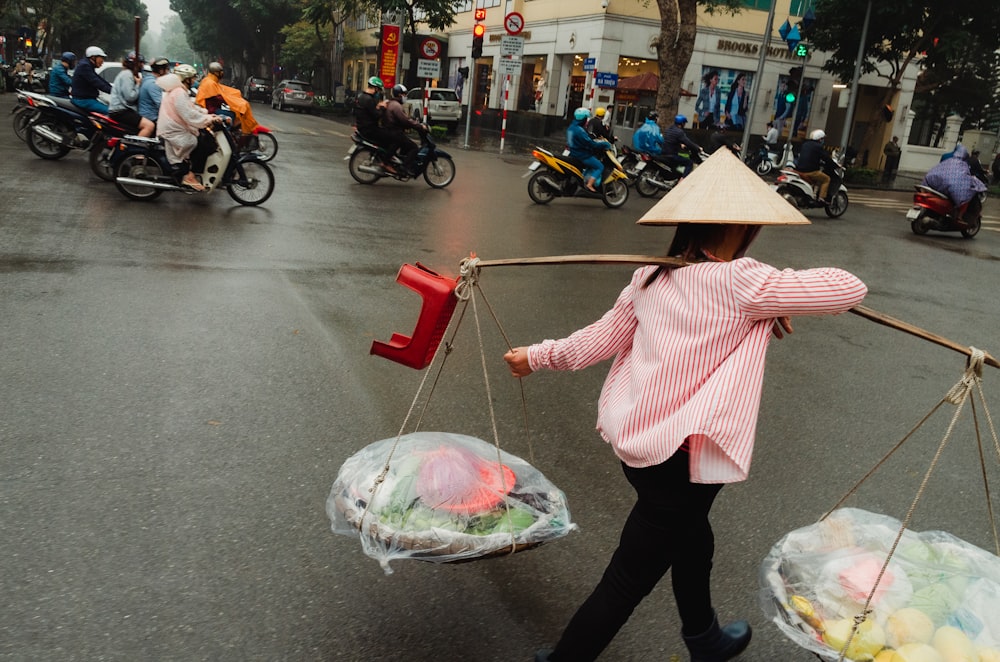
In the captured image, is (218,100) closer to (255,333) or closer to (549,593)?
(255,333)

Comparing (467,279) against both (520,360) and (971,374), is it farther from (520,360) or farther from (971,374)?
(971,374)

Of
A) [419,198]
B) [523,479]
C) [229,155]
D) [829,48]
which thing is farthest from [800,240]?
[829,48]

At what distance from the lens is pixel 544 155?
1327cm

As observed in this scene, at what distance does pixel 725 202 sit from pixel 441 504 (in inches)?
46.2

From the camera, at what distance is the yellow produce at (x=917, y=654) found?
1873 millimetres

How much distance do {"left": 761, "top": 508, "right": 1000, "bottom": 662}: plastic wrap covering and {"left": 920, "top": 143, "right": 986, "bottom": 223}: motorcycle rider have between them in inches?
516

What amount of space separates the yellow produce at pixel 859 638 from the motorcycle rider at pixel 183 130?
9.28 meters

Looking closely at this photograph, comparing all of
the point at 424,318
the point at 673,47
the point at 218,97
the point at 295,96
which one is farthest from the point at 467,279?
the point at 295,96

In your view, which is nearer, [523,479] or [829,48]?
[523,479]

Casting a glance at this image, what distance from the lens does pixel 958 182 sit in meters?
13.5

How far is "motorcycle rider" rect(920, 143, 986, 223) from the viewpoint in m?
13.5

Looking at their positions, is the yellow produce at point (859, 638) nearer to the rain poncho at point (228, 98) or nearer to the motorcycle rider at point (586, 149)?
the motorcycle rider at point (586, 149)

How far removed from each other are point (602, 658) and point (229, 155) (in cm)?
895

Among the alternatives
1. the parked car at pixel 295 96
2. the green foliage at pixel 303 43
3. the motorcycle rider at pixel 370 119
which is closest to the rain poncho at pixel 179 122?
the motorcycle rider at pixel 370 119
